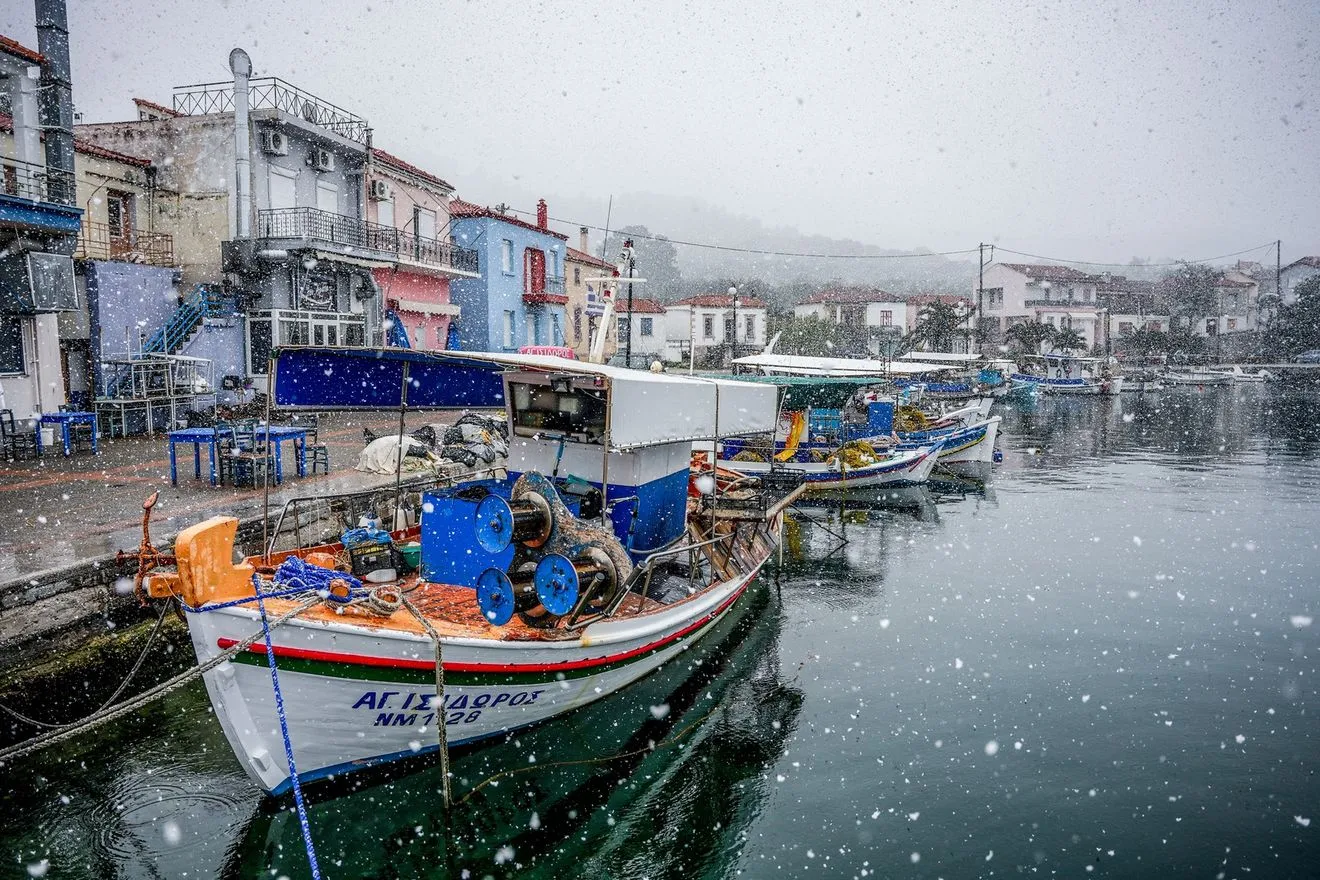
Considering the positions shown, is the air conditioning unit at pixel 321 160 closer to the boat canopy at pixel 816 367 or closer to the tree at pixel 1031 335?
the boat canopy at pixel 816 367

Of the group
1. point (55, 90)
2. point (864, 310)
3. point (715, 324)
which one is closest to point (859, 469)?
point (55, 90)

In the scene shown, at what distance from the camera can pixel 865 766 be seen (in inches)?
337

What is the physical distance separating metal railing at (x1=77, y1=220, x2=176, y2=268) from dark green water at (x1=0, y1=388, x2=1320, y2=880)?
16.6 meters

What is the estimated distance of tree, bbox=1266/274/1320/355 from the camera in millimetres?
73750

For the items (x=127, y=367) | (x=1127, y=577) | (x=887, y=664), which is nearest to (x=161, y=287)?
(x=127, y=367)

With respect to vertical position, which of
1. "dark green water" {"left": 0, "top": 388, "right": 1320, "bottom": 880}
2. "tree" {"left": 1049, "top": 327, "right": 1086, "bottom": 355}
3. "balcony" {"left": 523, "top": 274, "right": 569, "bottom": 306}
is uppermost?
"balcony" {"left": 523, "top": 274, "right": 569, "bottom": 306}

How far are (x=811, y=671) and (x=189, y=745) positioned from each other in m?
7.63

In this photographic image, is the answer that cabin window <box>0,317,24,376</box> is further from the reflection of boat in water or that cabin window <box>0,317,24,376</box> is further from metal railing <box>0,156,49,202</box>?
the reflection of boat in water

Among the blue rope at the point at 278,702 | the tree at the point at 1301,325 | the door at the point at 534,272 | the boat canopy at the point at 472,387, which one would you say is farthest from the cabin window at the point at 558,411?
the tree at the point at 1301,325

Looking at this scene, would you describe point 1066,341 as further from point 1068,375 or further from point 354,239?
point 354,239

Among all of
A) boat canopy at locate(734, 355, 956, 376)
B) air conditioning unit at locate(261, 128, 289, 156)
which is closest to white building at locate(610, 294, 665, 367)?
boat canopy at locate(734, 355, 956, 376)

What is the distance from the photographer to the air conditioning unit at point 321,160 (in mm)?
25531

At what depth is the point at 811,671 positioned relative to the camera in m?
11.1

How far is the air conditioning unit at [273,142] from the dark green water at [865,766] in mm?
19634
